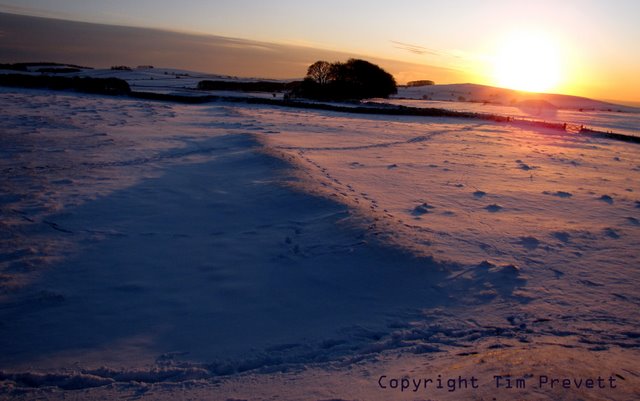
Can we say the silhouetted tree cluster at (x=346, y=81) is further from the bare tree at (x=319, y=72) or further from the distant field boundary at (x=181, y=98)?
the distant field boundary at (x=181, y=98)

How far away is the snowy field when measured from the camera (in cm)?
291

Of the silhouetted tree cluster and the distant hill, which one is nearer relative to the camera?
the silhouetted tree cluster

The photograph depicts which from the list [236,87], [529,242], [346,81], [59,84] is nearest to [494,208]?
[529,242]

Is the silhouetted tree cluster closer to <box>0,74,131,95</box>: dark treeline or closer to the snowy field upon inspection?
<box>0,74,131,95</box>: dark treeline

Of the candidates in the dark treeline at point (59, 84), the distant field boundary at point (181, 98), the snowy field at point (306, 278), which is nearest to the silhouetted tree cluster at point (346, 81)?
the distant field boundary at point (181, 98)

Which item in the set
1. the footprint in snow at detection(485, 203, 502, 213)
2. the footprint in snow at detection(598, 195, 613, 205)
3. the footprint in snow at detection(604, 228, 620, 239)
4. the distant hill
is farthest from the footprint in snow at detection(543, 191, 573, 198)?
the distant hill

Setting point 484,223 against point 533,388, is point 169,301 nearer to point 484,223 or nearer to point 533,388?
point 533,388

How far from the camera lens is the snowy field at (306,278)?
2.91 meters

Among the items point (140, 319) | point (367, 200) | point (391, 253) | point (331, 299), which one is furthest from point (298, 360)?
point (367, 200)

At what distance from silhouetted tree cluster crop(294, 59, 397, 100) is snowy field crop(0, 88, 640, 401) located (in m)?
15.0

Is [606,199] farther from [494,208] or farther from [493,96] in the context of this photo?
[493,96]

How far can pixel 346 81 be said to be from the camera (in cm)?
2439

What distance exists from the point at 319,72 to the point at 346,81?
1.46 metres

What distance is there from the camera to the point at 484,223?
5.65 meters
